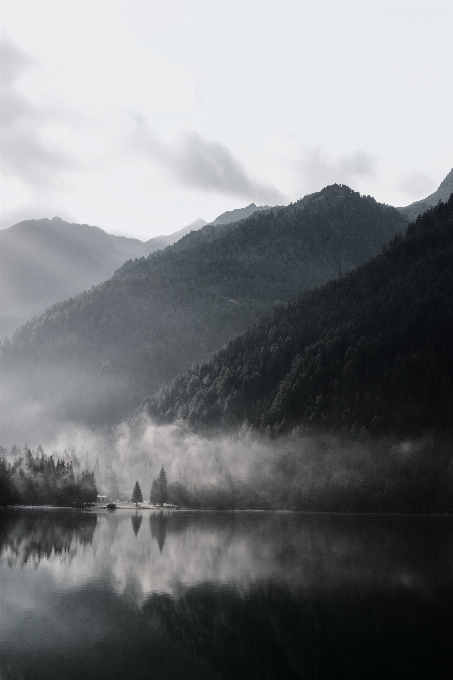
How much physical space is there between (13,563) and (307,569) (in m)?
64.2

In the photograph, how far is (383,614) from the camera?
132 m

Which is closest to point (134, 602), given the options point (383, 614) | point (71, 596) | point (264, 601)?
point (71, 596)

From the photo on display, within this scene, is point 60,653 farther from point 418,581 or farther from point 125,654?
point 418,581

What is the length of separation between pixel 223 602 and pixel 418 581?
43.8 meters

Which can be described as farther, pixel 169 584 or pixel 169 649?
pixel 169 584

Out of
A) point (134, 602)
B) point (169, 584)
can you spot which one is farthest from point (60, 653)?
point (169, 584)

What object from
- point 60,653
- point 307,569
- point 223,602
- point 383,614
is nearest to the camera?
point 60,653

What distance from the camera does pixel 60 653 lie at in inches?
4232

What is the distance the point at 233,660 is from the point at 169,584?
2175 inches

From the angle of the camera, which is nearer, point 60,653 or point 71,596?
point 60,653

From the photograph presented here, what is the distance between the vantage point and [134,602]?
14250 cm

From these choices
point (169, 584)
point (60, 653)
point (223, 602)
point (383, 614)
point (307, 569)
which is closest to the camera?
point (60, 653)

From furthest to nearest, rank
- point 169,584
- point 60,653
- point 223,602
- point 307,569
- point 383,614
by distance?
point 307,569
point 169,584
point 223,602
point 383,614
point 60,653

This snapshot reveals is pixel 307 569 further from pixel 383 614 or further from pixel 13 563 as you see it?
pixel 13 563
